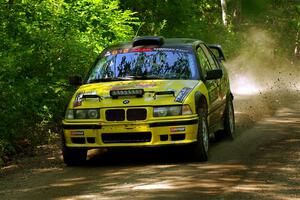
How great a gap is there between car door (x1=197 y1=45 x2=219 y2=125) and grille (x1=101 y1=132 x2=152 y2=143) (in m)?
1.33

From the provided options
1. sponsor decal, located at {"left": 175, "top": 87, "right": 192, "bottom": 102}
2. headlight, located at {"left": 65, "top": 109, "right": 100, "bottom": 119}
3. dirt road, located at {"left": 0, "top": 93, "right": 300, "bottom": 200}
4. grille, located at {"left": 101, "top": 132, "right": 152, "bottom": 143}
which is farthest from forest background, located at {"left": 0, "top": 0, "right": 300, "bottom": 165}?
grille, located at {"left": 101, "top": 132, "right": 152, "bottom": 143}

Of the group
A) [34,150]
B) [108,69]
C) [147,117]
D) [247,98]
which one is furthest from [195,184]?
[247,98]

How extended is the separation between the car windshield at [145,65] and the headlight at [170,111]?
3.09 feet

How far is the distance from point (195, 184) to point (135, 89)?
183cm

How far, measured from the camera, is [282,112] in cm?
1479

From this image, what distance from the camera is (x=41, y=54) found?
39.5ft

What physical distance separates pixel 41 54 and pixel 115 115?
4.88 metres

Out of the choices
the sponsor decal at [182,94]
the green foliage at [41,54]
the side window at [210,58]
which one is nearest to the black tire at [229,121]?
the side window at [210,58]

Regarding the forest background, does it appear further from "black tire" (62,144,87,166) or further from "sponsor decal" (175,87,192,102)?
"black tire" (62,144,87,166)

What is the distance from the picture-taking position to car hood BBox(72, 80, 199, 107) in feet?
25.0

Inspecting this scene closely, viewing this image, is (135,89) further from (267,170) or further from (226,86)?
(226,86)

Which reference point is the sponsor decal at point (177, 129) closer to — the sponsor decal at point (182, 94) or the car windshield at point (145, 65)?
the sponsor decal at point (182, 94)

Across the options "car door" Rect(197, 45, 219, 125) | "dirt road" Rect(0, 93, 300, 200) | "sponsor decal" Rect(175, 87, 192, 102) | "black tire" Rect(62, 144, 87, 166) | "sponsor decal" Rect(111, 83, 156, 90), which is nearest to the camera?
"dirt road" Rect(0, 93, 300, 200)

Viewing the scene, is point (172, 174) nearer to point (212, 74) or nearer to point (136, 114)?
point (136, 114)
